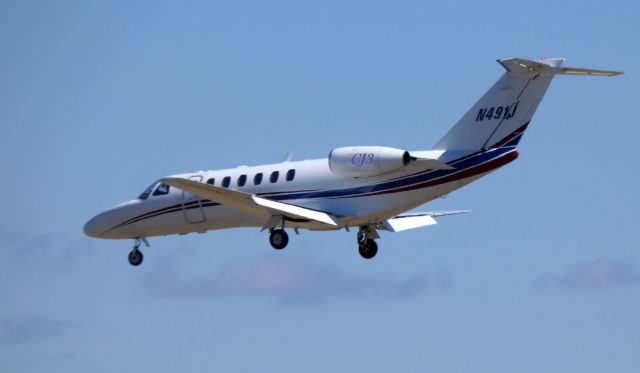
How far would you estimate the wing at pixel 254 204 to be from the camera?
48.1 meters

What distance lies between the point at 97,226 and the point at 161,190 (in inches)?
116

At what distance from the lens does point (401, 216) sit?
52719 millimetres

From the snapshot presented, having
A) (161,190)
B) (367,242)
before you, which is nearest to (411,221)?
(367,242)

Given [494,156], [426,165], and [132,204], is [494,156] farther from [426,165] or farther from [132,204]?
[132,204]

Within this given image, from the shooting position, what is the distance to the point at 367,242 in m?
51.2

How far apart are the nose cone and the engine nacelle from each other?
9720mm

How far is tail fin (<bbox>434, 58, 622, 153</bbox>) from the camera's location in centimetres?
4641

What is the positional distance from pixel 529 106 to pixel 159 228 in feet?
44.6

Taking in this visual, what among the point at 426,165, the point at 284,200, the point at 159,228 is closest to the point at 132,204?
the point at 159,228

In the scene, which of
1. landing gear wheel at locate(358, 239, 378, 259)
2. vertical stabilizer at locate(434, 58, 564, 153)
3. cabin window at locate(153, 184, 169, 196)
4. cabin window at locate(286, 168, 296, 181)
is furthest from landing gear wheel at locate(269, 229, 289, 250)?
vertical stabilizer at locate(434, 58, 564, 153)

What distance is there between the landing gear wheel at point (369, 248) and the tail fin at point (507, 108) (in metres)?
4.49

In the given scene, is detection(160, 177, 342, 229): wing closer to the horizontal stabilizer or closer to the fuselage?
the fuselage

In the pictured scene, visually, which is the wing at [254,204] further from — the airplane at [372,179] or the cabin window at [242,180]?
the cabin window at [242,180]

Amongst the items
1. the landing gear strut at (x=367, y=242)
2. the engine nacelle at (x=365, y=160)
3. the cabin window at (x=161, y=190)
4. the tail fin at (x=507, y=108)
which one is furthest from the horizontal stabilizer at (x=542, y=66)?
the cabin window at (x=161, y=190)
